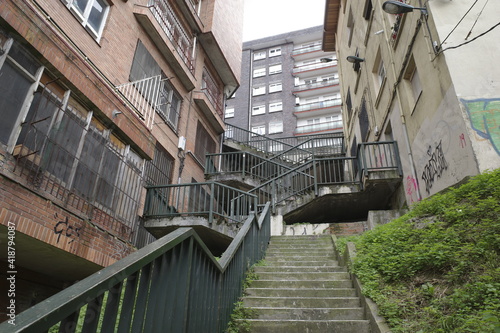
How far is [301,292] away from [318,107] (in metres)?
32.7

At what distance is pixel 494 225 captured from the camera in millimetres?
4305

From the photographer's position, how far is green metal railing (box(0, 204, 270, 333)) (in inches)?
57.9

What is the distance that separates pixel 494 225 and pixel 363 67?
12605mm

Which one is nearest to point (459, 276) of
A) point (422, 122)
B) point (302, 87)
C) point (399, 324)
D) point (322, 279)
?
point (399, 324)

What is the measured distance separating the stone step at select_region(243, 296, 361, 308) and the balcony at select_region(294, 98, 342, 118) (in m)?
32.5

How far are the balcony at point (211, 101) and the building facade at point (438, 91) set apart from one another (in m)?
7.83

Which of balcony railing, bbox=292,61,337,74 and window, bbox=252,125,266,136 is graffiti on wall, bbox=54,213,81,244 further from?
balcony railing, bbox=292,61,337,74

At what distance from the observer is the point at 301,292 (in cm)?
543

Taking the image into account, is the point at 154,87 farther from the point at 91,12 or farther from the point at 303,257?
the point at 303,257

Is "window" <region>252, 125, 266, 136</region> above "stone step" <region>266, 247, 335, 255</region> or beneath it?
above

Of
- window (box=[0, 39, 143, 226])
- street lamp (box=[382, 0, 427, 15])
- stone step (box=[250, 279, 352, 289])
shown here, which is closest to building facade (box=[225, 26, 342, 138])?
street lamp (box=[382, 0, 427, 15])

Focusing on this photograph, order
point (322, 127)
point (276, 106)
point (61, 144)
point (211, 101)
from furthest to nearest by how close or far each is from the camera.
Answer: point (276, 106), point (322, 127), point (211, 101), point (61, 144)

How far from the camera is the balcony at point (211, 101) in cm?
1665

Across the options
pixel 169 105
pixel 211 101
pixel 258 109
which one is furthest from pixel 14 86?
pixel 258 109
